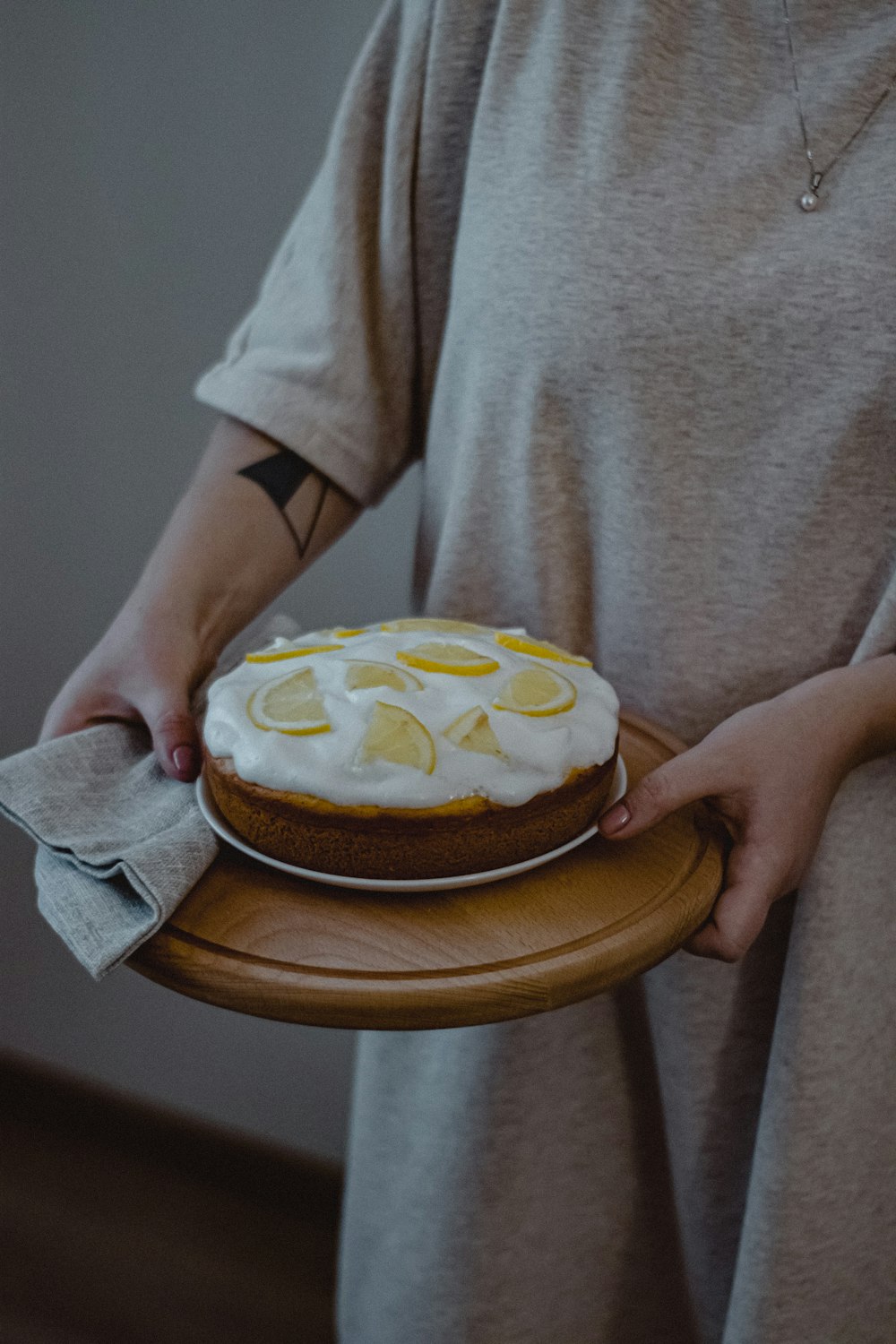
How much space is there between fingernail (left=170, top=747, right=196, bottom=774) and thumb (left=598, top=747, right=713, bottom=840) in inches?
11.8

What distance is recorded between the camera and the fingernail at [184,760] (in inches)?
28.5

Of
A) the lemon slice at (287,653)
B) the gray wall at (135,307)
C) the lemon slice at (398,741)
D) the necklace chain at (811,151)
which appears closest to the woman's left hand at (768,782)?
the lemon slice at (398,741)

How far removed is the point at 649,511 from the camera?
824 millimetres

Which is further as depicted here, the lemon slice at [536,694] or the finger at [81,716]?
the finger at [81,716]

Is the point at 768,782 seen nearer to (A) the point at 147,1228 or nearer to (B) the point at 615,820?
(B) the point at 615,820

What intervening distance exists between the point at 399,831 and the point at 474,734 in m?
0.08

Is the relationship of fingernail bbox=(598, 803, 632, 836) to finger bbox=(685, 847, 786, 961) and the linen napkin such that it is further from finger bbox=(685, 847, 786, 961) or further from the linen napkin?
the linen napkin

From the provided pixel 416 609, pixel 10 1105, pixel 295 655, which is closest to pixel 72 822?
pixel 295 655

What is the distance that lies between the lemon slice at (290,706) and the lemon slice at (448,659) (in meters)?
0.07

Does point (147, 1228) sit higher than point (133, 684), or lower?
lower

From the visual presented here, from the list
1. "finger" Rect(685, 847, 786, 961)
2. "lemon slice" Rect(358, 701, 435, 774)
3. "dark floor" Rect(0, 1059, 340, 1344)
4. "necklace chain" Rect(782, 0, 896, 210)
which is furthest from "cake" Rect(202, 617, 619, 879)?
"dark floor" Rect(0, 1059, 340, 1344)

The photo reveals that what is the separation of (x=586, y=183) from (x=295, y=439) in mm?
323

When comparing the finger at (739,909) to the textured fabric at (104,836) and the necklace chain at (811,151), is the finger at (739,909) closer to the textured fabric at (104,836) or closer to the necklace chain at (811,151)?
the textured fabric at (104,836)

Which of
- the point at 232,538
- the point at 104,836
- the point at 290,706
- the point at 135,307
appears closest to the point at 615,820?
the point at 290,706
